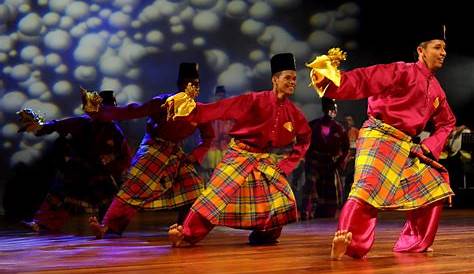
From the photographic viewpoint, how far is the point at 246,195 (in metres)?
4.01

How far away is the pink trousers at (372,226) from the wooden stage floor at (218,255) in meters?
0.07

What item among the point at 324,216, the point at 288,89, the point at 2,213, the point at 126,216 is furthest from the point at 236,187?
the point at 2,213

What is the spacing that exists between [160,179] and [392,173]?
181 cm

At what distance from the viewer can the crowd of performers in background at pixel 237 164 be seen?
129 inches

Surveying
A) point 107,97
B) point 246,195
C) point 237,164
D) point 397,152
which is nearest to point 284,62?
point 237,164

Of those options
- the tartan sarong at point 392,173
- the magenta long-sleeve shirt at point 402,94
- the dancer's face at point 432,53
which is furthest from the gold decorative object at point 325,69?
the dancer's face at point 432,53

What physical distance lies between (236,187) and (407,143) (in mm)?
1028

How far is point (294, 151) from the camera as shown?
426 centimetres

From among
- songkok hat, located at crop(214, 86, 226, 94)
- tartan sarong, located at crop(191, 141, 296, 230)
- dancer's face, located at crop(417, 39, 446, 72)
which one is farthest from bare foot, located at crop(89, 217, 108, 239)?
songkok hat, located at crop(214, 86, 226, 94)

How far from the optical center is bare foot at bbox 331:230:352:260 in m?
3.07

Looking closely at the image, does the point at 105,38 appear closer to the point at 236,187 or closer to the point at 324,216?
the point at 324,216

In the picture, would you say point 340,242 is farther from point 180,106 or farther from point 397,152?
point 180,106

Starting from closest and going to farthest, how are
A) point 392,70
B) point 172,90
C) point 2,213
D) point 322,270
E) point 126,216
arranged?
1. point 322,270
2. point 392,70
3. point 126,216
4. point 2,213
5. point 172,90

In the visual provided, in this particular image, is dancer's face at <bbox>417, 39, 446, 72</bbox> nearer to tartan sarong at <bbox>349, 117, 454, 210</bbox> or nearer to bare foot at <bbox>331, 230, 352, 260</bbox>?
tartan sarong at <bbox>349, 117, 454, 210</bbox>
